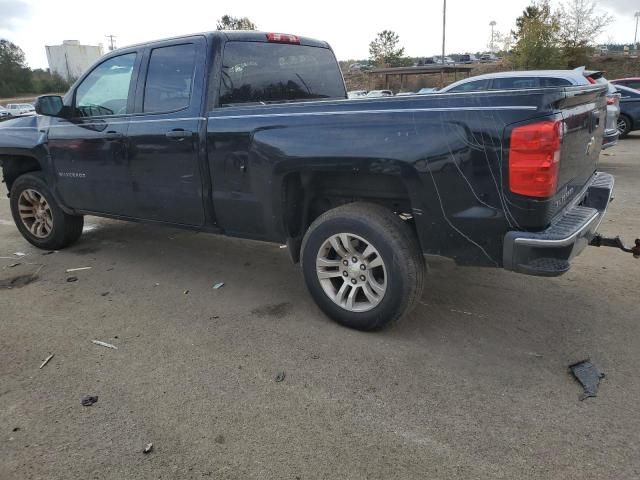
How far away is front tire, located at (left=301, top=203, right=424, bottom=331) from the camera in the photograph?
3.29m

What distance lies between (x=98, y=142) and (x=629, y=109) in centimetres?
1341

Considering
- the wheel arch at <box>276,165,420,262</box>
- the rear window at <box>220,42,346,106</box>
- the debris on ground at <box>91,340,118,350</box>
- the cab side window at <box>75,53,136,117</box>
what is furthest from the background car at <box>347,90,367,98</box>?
the debris on ground at <box>91,340,118,350</box>

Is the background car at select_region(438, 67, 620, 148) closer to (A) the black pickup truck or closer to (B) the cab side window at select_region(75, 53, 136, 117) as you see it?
(A) the black pickup truck

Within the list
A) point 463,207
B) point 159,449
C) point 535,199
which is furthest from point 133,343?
point 535,199

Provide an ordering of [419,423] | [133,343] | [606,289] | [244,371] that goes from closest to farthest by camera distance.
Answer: [419,423] → [244,371] → [133,343] → [606,289]

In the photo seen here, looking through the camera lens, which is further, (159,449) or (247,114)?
(247,114)

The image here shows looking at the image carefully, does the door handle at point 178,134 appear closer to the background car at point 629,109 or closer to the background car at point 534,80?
the background car at point 534,80

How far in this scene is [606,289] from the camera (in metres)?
4.16

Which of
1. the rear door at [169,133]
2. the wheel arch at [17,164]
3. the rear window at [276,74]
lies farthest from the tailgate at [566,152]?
the wheel arch at [17,164]

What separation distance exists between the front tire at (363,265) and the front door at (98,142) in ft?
6.64

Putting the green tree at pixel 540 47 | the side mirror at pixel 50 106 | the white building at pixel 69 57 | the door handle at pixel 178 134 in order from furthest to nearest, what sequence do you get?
the white building at pixel 69 57, the green tree at pixel 540 47, the side mirror at pixel 50 106, the door handle at pixel 178 134

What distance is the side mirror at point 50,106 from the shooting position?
483 centimetres

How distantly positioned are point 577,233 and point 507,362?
89cm

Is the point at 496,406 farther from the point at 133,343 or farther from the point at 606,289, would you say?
the point at 133,343
